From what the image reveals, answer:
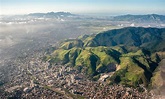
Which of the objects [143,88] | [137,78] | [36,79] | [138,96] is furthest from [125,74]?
[36,79]

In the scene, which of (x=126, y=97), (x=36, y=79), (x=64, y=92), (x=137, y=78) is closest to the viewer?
(x=126, y=97)

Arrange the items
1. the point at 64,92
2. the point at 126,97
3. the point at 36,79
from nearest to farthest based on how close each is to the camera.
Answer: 1. the point at 126,97
2. the point at 64,92
3. the point at 36,79

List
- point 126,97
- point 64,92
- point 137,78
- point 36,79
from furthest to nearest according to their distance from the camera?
point 36,79
point 137,78
point 64,92
point 126,97

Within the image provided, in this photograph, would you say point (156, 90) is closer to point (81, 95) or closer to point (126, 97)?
point (126, 97)

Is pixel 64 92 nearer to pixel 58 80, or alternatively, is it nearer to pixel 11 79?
pixel 58 80

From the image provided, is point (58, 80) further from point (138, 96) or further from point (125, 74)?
point (138, 96)

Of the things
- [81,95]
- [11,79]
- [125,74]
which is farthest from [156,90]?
[11,79]

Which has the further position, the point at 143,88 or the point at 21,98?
the point at 143,88

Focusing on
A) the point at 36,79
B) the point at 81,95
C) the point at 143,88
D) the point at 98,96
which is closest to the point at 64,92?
the point at 81,95
